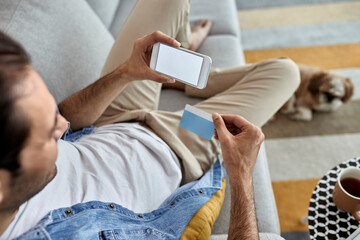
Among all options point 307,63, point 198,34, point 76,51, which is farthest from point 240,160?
point 307,63

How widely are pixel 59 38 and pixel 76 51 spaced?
78 mm

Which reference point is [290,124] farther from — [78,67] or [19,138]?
[19,138]

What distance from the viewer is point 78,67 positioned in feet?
3.80

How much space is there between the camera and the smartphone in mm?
833

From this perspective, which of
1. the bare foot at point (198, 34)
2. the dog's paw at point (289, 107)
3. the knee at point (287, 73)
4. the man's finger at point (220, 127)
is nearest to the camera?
the man's finger at point (220, 127)

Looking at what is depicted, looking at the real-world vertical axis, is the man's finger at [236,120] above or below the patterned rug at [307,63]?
above

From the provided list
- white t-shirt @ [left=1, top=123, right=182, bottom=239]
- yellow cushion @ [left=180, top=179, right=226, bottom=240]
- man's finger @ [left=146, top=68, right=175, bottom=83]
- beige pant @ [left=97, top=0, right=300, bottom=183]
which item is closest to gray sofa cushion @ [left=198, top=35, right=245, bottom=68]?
beige pant @ [left=97, top=0, right=300, bottom=183]

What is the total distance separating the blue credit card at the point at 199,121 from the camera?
2.89 ft

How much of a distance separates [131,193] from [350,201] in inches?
24.2

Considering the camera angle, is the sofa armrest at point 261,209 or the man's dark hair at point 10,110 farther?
the sofa armrest at point 261,209

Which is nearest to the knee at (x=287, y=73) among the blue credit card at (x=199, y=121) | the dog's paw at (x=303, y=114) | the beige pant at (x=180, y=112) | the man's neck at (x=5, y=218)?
the beige pant at (x=180, y=112)

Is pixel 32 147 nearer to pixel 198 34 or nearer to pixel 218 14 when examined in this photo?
pixel 198 34

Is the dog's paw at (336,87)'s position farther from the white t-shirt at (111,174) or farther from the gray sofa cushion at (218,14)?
the white t-shirt at (111,174)

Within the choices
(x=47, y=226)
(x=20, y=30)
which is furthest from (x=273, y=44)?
(x=47, y=226)
